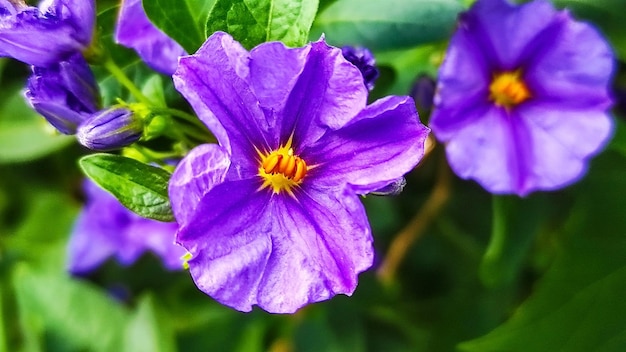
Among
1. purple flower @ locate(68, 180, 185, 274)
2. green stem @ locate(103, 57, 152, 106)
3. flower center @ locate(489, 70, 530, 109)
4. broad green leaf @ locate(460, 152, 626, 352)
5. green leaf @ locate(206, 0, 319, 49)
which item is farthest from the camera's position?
purple flower @ locate(68, 180, 185, 274)

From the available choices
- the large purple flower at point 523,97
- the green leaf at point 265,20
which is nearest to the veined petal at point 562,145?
the large purple flower at point 523,97

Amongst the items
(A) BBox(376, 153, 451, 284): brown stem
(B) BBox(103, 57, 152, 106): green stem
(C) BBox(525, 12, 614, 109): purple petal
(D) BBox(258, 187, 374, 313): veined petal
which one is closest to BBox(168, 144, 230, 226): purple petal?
(D) BBox(258, 187, 374, 313): veined petal

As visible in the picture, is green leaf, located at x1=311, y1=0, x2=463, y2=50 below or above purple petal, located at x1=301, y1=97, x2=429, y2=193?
below

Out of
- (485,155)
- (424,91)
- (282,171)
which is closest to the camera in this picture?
(282,171)

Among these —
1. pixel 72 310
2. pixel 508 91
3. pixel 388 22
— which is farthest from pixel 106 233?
pixel 508 91

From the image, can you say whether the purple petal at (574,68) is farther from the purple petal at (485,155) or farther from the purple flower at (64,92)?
the purple flower at (64,92)

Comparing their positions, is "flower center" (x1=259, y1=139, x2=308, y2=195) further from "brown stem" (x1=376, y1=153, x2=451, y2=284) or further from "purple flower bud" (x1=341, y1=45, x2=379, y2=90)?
"brown stem" (x1=376, y1=153, x2=451, y2=284)

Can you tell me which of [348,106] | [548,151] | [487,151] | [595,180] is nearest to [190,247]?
[348,106]

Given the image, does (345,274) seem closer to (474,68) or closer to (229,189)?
(229,189)

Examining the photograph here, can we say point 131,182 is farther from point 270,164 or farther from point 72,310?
point 72,310
